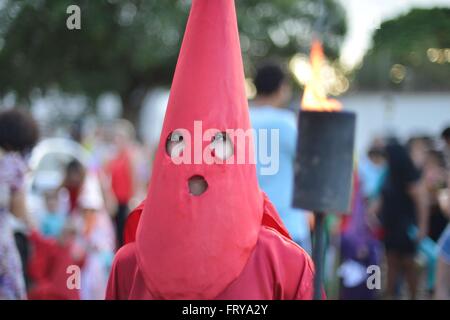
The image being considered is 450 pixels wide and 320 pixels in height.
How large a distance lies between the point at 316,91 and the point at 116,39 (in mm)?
12820

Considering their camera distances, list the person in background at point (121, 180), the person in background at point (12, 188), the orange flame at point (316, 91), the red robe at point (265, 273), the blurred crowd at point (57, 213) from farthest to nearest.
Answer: the person in background at point (121, 180) < the blurred crowd at point (57, 213) < the person in background at point (12, 188) < the orange flame at point (316, 91) < the red robe at point (265, 273)

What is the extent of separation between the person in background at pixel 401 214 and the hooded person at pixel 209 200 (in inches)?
185

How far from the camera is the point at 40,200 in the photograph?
25.6 feet

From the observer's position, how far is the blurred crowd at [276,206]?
3.92 m

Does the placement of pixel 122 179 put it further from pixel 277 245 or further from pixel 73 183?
pixel 277 245

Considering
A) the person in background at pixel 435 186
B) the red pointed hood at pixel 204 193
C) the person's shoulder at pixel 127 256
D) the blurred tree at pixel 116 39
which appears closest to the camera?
the red pointed hood at pixel 204 193

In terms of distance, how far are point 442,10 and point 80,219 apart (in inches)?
133

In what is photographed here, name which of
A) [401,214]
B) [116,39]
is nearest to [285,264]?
[401,214]

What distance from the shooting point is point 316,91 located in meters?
3.21

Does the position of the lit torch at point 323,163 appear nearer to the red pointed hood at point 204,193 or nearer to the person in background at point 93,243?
the red pointed hood at point 204,193

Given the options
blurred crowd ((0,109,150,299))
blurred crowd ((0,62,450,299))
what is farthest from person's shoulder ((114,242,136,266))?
blurred crowd ((0,109,150,299))

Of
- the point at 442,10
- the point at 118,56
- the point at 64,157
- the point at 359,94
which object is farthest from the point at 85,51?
the point at 359,94

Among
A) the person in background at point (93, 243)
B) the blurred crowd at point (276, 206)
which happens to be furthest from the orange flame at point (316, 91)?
the person in background at point (93, 243)
